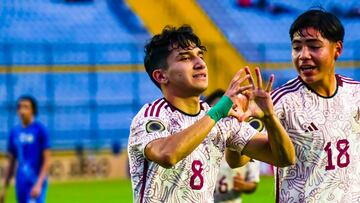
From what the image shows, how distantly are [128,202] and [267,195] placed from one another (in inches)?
111

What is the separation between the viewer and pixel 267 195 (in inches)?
736

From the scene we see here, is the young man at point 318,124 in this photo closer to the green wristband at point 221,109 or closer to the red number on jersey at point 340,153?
the red number on jersey at point 340,153

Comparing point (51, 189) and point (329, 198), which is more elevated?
point (51, 189)

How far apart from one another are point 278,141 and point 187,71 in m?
0.65

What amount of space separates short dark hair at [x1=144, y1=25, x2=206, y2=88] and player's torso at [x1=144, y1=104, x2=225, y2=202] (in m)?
0.33

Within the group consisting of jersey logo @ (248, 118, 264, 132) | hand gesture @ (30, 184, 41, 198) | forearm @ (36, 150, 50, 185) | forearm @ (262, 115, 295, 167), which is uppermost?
forearm @ (36, 150, 50, 185)

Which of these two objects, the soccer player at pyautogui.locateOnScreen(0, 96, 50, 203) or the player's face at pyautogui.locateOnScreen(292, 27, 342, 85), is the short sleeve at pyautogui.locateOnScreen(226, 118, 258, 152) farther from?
the soccer player at pyautogui.locateOnScreen(0, 96, 50, 203)

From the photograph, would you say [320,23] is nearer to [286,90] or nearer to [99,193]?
[286,90]

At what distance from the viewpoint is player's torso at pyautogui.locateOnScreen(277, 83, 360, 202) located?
239 inches

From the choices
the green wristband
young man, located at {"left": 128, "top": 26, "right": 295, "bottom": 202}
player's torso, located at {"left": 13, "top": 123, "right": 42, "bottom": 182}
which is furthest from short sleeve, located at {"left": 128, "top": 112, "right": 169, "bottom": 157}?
player's torso, located at {"left": 13, "top": 123, "right": 42, "bottom": 182}

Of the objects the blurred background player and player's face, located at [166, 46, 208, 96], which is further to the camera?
the blurred background player

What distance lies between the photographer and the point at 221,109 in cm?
545

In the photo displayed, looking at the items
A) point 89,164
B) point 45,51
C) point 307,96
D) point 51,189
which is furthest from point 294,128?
point 45,51

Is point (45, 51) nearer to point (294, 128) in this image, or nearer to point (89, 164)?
point (89, 164)
